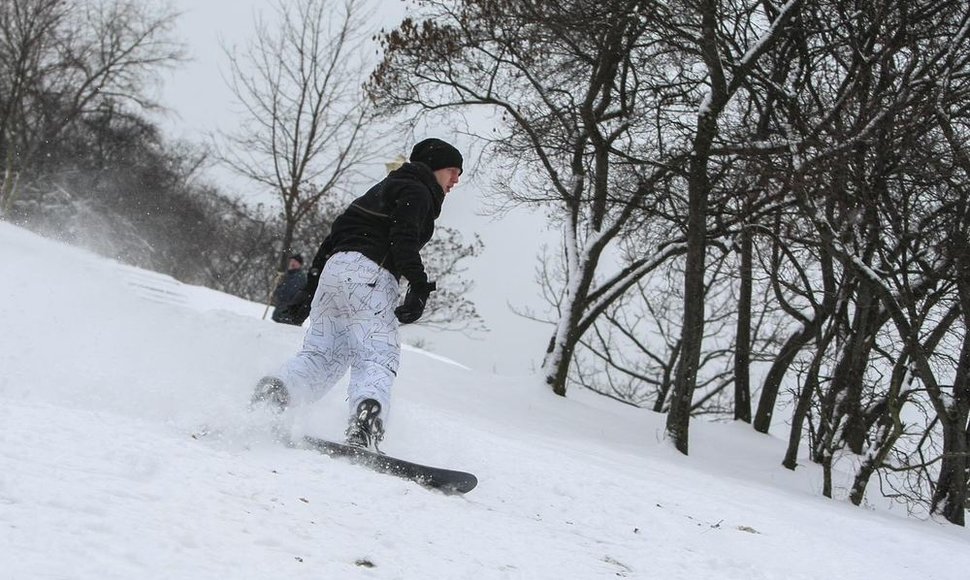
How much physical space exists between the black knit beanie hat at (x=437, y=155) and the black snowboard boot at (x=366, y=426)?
1402 millimetres

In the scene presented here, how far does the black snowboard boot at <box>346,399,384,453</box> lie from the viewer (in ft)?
13.0

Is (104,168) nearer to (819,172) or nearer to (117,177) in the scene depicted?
(117,177)

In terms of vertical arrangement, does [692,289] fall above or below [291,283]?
above

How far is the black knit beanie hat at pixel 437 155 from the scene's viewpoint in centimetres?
468

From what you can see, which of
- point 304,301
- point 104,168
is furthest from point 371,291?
point 104,168

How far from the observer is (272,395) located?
419 cm

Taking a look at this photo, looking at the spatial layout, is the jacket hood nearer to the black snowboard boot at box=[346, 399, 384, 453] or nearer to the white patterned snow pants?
the white patterned snow pants

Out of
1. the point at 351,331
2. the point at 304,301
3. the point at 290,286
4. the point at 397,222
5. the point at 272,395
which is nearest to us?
the point at 272,395

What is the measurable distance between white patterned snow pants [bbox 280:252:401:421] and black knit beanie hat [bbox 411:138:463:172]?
2.25 feet

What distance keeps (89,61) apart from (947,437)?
25.1 meters

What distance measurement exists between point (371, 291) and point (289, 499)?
1671 millimetres

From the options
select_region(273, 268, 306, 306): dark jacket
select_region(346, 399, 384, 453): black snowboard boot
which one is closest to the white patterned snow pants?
select_region(346, 399, 384, 453): black snowboard boot

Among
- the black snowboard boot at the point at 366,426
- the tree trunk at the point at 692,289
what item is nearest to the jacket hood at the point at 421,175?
the black snowboard boot at the point at 366,426

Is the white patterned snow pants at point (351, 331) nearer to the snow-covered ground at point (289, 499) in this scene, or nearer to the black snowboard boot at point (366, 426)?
the black snowboard boot at point (366, 426)
